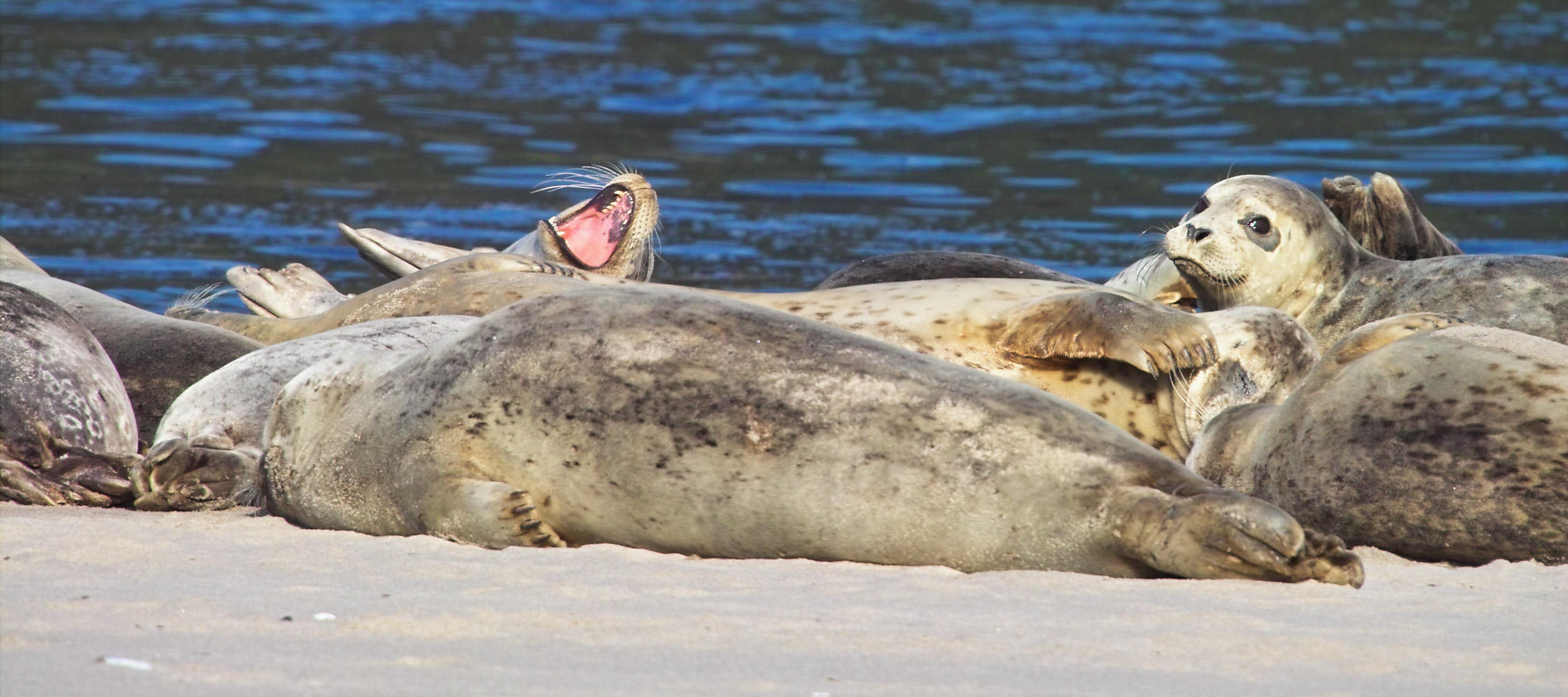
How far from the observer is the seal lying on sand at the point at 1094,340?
4891mm

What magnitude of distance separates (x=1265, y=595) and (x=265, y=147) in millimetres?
12641

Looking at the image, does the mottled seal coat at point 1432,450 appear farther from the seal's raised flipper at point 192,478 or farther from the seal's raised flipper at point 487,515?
the seal's raised flipper at point 192,478

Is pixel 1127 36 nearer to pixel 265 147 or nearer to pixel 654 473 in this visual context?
pixel 265 147

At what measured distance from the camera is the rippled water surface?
11.9 meters

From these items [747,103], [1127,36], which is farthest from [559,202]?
[1127,36]

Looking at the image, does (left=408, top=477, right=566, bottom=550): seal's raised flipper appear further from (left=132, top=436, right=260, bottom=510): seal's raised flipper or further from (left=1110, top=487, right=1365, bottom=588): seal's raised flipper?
(left=1110, top=487, right=1365, bottom=588): seal's raised flipper

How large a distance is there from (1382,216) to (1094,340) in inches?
103

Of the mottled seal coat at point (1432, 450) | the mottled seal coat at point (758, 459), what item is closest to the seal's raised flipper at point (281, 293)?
the mottled seal coat at point (758, 459)

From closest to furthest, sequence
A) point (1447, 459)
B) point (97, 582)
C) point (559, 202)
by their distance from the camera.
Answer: point (97, 582) → point (1447, 459) → point (559, 202)

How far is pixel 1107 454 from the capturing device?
3.76 metres

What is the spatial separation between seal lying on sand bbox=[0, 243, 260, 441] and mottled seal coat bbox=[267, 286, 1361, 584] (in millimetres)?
1671

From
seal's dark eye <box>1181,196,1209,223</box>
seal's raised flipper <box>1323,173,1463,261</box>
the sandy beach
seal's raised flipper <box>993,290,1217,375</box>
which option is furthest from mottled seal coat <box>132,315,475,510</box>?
seal's raised flipper <box>1323,173,1463,261</box>

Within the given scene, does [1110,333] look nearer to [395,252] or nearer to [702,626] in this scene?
[702,626]

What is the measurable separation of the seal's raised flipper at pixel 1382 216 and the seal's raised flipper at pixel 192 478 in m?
4.13
